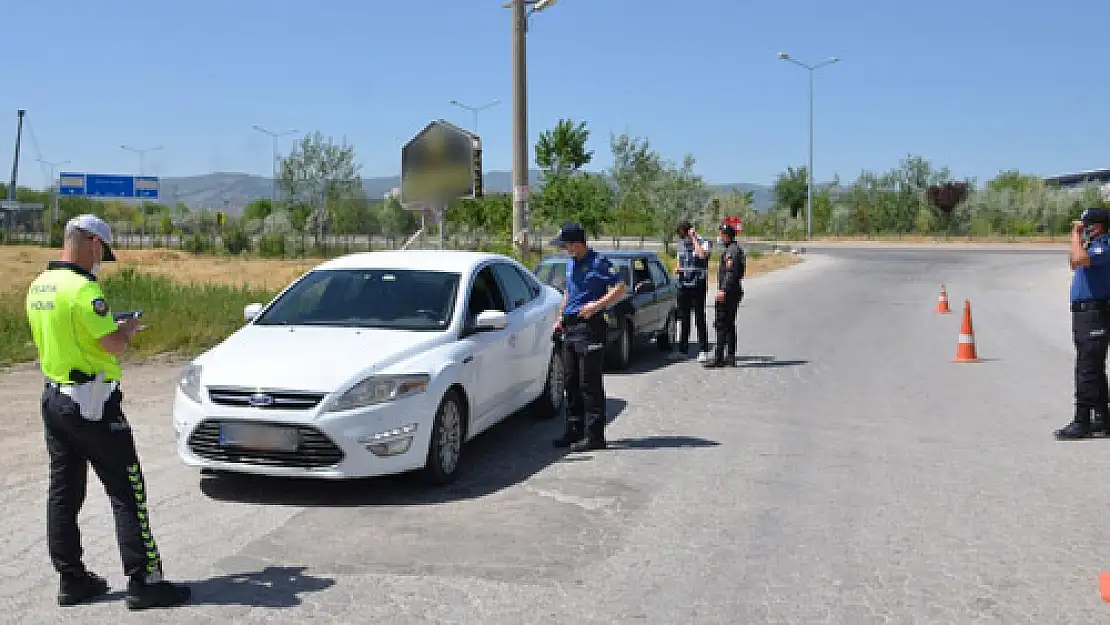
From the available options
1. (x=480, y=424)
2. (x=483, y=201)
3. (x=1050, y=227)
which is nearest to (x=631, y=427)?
(x=480, y=424)

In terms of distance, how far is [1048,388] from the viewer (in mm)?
12031

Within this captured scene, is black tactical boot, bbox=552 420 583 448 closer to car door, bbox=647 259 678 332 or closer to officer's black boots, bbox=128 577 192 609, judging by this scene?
officer's black boots, bbox=128 577 192 609

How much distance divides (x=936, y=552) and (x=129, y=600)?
3965 millimetres

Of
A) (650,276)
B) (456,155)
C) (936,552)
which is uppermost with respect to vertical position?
(456,155)

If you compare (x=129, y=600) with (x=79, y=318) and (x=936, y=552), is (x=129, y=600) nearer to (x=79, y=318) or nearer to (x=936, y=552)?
(x=79, y=318)

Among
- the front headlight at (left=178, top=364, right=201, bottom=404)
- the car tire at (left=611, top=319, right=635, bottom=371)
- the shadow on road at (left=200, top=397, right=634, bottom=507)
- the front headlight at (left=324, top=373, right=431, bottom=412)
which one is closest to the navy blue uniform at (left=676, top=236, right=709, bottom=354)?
the car tire at (left=611, top=319, right=635, bottom=371)

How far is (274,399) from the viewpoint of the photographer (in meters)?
6.75

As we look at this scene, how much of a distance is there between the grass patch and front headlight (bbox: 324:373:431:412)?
306 inches

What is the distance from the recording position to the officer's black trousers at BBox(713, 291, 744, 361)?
44.2 ft

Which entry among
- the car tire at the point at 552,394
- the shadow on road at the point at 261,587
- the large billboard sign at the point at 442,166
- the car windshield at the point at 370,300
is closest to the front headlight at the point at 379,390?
the car windshield at the point at 370,300

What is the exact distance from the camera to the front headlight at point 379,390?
22.2 ft

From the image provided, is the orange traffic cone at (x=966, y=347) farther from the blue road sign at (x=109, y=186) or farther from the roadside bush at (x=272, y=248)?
the blue road sign at (x=109, y=186)

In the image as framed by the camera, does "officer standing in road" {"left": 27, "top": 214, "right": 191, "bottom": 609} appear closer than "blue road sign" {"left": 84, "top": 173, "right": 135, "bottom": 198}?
Yes

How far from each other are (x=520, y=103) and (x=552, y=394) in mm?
13086
